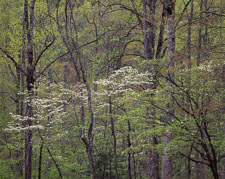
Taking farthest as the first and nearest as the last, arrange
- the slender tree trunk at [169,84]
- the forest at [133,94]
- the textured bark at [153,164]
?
the textured bark at [153,164] < the slender tree trunk at [169,84] < the forest at [133,94]

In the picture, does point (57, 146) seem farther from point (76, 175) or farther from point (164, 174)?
point (164, 174)

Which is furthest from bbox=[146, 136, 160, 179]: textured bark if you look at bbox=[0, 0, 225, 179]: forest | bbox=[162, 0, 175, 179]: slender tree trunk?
bbox=[162, 0, 175, 179]: slender tree trunk

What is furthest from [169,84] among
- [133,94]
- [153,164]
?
[153,164]

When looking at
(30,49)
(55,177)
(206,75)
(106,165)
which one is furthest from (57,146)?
(206,75)

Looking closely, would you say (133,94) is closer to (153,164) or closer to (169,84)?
(169,84)

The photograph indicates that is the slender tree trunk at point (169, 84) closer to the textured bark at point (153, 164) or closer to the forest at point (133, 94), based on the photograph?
the forest at point (133, 94)

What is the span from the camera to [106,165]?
12023 mm

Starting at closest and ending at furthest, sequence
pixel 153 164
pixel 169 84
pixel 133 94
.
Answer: pixel 169 84 < pixel 133 94 < pixel 153 164

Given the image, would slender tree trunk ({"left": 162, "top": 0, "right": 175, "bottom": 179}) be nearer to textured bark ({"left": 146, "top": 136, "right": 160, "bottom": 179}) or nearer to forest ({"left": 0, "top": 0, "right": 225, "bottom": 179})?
forest ({"left": 0, "top": 0, "right": 225, "bottom": 179})

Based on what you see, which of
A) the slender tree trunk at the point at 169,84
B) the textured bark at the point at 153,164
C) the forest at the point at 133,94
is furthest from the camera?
the textured bark at the point at 153,164

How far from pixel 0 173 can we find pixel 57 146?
9.25 feet

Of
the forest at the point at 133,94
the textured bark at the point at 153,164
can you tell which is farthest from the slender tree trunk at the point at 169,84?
the textured bark at the point at 153,164

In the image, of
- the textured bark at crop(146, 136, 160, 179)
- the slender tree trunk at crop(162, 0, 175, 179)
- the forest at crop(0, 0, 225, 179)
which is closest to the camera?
the forest at crop(0, 0, 225, 179)

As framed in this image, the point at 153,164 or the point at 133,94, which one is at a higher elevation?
the point at 133,94
